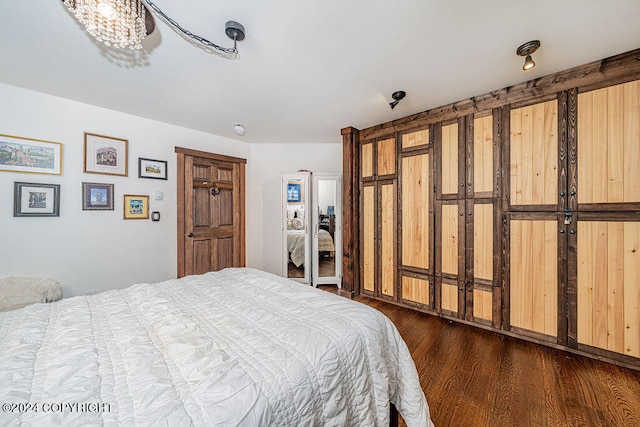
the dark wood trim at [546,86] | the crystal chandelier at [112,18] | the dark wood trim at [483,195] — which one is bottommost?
the dark wood trim at [483,195]

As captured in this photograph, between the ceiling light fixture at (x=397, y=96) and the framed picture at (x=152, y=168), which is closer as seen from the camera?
the ceiling light fixture at (x=397, y=96)

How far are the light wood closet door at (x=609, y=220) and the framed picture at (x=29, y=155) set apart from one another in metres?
4.92

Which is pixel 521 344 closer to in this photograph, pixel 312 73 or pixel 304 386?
pixel 304 386

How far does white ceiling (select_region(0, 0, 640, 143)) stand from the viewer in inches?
55.6

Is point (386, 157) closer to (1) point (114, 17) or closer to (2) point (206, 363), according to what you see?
(1) point (114, 17)

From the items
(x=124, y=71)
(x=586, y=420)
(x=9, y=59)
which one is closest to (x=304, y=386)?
(x=586, y=420)

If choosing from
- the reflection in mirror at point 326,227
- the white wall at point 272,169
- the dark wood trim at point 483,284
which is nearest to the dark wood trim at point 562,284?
the dark wood trim at point 483,284

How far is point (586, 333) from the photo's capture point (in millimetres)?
1976

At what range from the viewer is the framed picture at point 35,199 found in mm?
2244

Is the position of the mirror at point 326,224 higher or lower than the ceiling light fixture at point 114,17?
lower

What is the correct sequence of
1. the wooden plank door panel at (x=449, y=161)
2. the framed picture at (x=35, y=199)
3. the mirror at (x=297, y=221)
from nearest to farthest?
the framed picture at (x=35, y=199) → the wooden plank door panel at (x=449, y=161) → the mirror at (x=297, y=221)

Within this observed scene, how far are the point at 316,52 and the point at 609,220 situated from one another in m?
2.66

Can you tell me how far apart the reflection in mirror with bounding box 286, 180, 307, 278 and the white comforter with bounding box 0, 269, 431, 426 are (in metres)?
2.53

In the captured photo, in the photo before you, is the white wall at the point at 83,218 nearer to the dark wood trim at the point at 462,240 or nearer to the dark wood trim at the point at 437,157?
the dark wood trim at the point at 437,157
